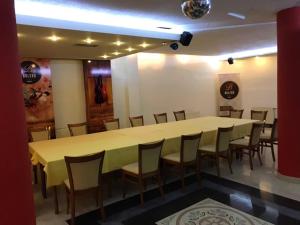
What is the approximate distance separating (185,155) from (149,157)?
2.42 feet

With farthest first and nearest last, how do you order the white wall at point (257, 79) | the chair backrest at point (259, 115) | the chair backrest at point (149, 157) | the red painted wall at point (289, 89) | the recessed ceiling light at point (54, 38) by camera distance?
the white wall at point (257, 79)
the chair backrest at point (259, 115)
the recessed ceiling light at point (54, 38)
the red painted wall at point (289, 89)
the chair backrest at point (149, 157)

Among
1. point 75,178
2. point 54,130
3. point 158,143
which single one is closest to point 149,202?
point 158,143

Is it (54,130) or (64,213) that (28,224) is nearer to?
(64,213)

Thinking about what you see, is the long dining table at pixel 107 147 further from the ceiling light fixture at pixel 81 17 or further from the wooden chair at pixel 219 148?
the ceiling light fixture at pixel 81 17

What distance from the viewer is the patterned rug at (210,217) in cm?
299

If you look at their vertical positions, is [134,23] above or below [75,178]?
above

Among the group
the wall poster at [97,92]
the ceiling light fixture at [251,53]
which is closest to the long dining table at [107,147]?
the wall poster at [97,92]

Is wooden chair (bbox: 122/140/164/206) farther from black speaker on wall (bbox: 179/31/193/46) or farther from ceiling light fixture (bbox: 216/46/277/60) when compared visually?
ceiling light fixture (bbox: 216/46/277/60)

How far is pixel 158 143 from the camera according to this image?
359 cm

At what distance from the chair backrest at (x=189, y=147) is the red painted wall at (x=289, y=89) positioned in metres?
1.43

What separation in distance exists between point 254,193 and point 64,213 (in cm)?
274

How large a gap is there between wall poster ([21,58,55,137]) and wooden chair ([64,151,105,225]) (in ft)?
11.2

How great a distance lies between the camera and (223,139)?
450 centimetres

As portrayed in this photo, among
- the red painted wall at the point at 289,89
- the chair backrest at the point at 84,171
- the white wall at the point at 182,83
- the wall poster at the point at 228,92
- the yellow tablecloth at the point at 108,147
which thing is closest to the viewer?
the chair backrest at the point at 84,171
